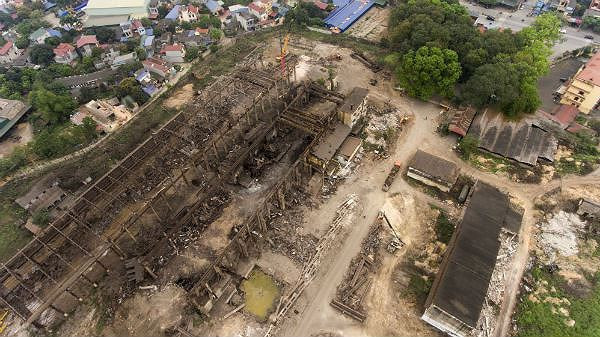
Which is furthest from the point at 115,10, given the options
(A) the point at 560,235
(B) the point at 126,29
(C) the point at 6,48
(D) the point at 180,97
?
(A) the point at 560,235

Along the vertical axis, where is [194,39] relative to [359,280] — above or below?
above

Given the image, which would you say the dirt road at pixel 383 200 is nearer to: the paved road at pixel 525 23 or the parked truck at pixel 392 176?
the parked truck at pixel 392 176

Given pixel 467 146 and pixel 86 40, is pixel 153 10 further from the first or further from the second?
pixel 467 146

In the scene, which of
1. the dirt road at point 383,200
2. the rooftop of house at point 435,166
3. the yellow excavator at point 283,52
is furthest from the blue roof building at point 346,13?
the rooftop of house at point 435,166

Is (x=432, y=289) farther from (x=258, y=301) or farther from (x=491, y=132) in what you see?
(x=491, y=132)

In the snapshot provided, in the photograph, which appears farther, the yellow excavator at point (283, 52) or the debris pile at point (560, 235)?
the yellow excavator at point (283, 52)
